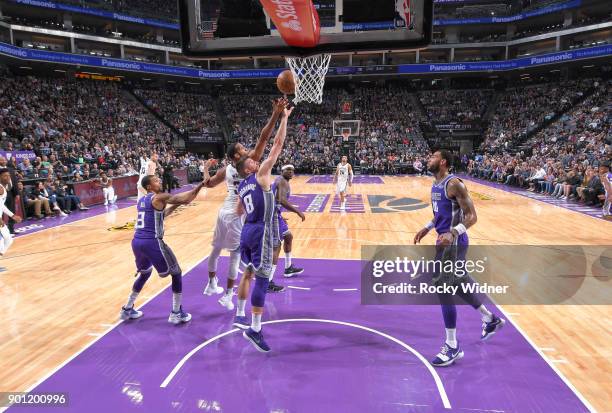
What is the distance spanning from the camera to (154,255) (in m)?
4.79

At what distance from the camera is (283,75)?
16.4 feet

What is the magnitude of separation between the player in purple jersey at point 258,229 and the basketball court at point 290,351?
408mm

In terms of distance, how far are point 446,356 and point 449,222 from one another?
134cm

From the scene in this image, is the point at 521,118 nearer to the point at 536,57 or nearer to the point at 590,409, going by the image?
the point at 536,57

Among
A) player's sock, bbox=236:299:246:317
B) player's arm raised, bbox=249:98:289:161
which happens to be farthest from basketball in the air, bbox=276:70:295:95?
player's sock, bbox=236:299:246:317

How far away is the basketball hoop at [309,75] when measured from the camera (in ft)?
30.9

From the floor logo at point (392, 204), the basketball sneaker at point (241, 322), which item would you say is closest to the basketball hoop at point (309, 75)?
the floor logo at point (392, 204)

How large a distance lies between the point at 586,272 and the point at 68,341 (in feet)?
26.1

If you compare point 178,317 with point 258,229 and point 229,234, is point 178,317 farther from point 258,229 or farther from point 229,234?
point 258,229

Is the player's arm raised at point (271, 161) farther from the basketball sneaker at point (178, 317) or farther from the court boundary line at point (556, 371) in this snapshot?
the court boundary line at point (556, 371)

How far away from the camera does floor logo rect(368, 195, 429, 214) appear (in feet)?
46.5

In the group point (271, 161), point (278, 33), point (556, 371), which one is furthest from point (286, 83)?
point (556, 371)

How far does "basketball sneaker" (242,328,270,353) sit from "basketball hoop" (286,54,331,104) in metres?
6.09

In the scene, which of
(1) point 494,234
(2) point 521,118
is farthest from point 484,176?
(1) point 494,234
